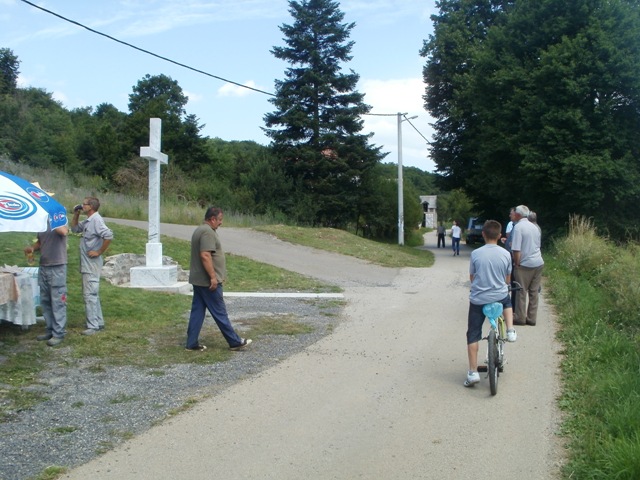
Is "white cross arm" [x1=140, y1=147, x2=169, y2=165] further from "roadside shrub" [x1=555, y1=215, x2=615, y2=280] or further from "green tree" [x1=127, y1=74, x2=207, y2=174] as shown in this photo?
"green tree" [x1=127, y1=74, x2=207, y2=174]

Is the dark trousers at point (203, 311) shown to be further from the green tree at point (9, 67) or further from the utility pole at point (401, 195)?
the green tree at point (9, 67)

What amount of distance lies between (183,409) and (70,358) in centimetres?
242

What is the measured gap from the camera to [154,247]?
43.8 feet

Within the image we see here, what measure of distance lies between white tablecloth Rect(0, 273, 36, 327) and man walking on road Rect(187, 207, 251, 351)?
6.65ft

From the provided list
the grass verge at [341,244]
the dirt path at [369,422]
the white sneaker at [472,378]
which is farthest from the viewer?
the grass verge at [341,244]

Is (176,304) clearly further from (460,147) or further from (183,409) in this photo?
(460,147)

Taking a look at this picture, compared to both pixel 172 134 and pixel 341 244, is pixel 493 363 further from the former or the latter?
pixel 172 134

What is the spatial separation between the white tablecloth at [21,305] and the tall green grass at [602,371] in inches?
246

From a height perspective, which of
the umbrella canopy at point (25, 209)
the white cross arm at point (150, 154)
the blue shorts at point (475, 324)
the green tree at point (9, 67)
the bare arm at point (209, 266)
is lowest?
the blue shorts at point (475, 324)

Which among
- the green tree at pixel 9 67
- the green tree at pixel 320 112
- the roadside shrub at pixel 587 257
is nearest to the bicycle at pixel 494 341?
the roadside shrub at pixel 587 257

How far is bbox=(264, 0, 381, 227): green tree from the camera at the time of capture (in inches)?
1745

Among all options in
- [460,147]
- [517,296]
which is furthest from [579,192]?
[517,296]

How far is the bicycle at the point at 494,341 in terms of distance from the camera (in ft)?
Result: 21.8

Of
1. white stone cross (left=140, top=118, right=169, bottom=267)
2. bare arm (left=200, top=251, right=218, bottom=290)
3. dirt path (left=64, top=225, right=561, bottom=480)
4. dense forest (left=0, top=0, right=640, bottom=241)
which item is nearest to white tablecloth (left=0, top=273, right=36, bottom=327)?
bare arm (left=200, top=251, right=218, bottom=290)
